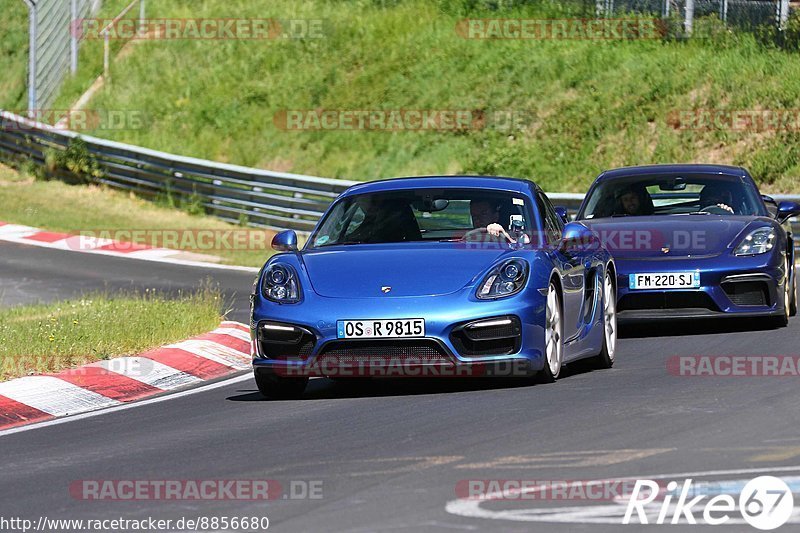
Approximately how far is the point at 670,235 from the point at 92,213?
15.1m

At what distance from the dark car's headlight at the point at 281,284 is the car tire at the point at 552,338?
4.67 feet

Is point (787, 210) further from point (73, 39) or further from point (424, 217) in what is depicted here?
point (73, 39)

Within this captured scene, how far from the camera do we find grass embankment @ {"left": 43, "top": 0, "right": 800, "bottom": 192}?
26625 mm

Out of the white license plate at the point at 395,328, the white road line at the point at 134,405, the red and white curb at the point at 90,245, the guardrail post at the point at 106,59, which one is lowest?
the red and white curb at the point at 90,245

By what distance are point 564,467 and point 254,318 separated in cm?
320

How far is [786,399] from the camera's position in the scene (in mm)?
8320

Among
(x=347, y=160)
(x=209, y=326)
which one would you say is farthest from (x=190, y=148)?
(x=209, y=326)

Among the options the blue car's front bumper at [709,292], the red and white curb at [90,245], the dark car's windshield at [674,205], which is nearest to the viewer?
the blue car's front bumper at [709,292]

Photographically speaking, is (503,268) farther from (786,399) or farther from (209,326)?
(209,326)

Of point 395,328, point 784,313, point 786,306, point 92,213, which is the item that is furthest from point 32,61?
point 395,328

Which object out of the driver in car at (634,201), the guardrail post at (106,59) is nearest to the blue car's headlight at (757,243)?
the driver in car at (634,201)

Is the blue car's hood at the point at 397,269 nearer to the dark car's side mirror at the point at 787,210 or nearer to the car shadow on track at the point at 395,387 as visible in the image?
the car shadow on track at the point at 395,387

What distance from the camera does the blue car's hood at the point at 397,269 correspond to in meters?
8.82

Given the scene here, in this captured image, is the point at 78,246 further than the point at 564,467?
Yes
